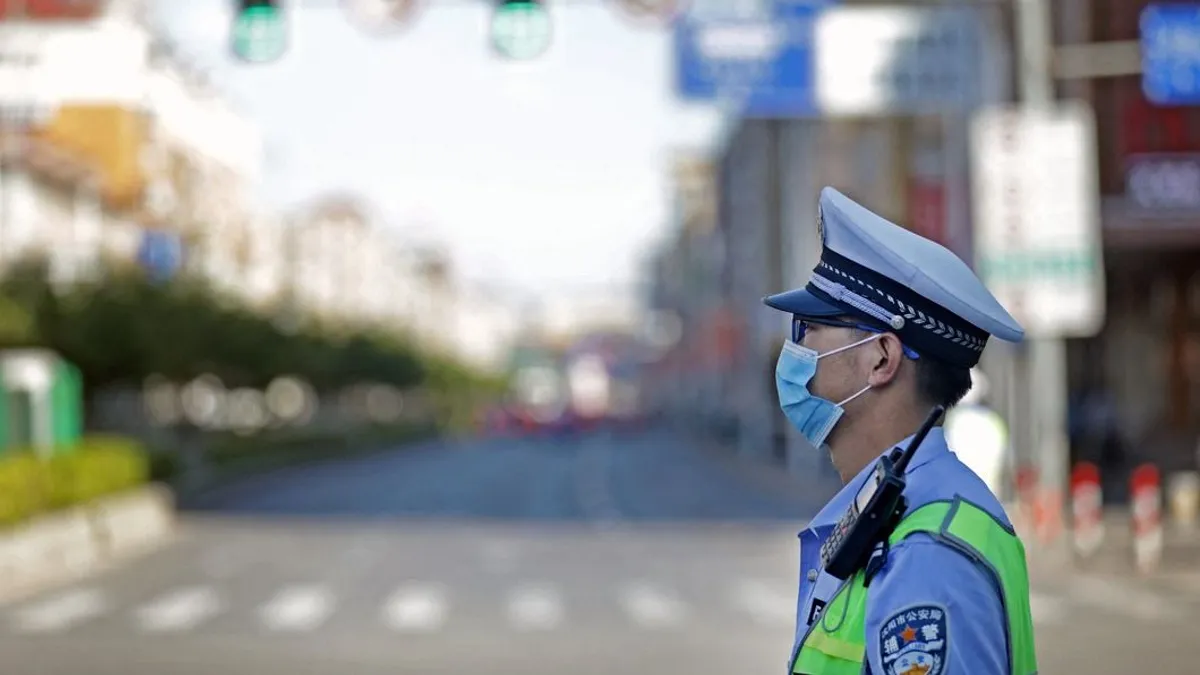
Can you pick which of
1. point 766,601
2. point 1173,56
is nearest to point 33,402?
point 766,601

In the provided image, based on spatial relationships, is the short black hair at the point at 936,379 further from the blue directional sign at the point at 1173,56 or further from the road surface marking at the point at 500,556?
the blue directional sign at the point at 1173,56

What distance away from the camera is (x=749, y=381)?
75.7 meters

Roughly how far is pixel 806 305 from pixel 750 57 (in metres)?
20.0

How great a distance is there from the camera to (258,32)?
15.7 m

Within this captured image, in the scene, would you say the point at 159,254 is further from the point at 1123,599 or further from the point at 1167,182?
the point at 1123,599

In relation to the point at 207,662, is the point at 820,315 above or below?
above

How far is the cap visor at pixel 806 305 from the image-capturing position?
104 inches

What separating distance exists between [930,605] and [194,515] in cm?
3336

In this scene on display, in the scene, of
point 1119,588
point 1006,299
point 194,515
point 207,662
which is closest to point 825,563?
point 207,662

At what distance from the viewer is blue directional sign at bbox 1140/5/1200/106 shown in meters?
21.3

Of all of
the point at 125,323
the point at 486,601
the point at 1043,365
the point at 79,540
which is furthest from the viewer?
the point at 125,323

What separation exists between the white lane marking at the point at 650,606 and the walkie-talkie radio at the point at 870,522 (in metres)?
13.5

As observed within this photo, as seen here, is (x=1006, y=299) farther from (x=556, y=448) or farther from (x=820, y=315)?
(x=556, y=448)

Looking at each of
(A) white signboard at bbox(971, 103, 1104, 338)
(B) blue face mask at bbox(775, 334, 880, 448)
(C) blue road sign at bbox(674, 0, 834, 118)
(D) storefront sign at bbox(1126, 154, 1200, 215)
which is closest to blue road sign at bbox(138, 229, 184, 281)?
(D) storefront sign at bbox(1126, 154, 1200, 215)
